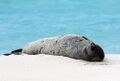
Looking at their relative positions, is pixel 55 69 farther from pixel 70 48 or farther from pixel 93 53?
pixel 70 48

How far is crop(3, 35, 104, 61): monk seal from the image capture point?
22.3 ft

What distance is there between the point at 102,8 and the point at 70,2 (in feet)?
5.34

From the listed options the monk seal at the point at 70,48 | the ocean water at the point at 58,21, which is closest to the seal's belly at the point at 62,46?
the monk seal at the point at 70,48

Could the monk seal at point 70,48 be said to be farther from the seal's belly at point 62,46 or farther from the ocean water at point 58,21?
the ocean water at point 58,21

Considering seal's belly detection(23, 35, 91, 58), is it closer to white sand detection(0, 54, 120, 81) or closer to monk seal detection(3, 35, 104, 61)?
monk seal detection(3, 35, 104, 61)

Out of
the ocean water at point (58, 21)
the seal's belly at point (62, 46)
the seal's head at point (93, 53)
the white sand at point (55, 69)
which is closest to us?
the white sand at point (55, 69)

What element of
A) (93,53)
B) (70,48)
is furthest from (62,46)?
(93,53)

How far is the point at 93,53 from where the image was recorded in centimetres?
679

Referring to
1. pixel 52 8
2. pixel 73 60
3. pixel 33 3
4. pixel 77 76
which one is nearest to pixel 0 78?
pixel 77 76

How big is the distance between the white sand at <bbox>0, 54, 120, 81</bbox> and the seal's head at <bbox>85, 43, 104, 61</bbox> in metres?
0.10

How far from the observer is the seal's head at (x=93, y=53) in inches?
267

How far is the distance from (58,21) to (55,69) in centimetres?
841

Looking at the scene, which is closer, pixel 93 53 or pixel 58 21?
pixel 93 53

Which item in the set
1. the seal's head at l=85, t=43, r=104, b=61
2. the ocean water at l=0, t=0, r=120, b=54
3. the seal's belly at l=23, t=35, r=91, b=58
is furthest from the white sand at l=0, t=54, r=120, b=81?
the ocean water at l=0, t=0, r=120, b=54
